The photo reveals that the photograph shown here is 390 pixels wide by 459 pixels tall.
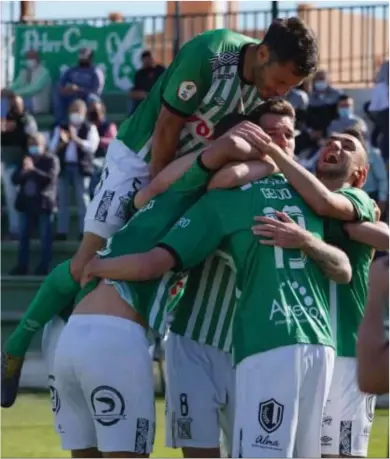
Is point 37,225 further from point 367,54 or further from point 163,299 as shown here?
point 163,299

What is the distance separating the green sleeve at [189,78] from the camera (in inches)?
254

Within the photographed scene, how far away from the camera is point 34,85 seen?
2166 cm

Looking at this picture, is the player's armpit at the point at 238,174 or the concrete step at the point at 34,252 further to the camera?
the concrete step at the point at 34,252

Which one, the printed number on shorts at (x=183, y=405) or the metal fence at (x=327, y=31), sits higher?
the metal fence at (x=327, y=31)

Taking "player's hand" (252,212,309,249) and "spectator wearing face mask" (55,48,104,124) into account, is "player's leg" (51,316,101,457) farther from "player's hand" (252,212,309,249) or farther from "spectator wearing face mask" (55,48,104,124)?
"spectator wearing face mask" (55,48,104,124)

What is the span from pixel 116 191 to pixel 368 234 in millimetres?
1233

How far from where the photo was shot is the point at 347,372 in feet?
21.6

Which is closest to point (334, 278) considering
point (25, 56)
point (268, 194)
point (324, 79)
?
point (268, 194)

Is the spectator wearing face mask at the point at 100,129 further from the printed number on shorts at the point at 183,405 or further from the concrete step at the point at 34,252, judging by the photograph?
the printed number on shorts at the point at 183,405

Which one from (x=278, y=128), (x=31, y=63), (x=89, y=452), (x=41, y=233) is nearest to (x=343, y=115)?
(x=41, y=233)

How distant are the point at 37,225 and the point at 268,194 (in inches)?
513

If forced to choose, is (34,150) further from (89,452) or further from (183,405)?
(89,452)

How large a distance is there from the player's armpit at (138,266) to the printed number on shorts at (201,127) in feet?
2.98

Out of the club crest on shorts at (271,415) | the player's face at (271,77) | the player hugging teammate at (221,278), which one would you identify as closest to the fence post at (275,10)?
the player hugging teammate at (221,278)
